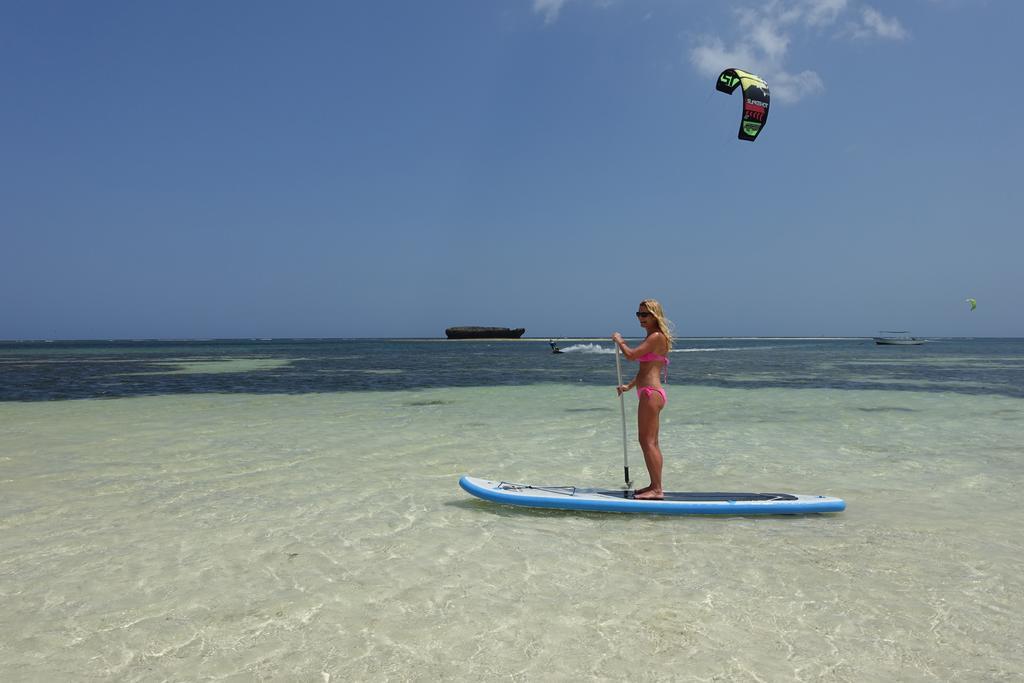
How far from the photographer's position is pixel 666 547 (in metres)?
6.02

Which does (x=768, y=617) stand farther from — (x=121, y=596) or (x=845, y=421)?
(x=845, y=421)

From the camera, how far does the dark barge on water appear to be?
164 m

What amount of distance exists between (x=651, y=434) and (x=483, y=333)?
162518mm

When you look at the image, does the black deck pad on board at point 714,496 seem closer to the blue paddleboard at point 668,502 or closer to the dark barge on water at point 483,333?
the blue paddleboard at point 668,502

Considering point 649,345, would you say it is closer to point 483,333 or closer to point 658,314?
point 658,314

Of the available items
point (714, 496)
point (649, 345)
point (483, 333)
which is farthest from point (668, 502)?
point (483, 333)

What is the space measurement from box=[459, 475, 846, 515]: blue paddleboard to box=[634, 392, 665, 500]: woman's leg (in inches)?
7.1

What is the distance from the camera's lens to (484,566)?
220 inches

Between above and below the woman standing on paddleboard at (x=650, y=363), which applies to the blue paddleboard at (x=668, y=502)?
below

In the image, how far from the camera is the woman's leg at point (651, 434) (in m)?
6.84

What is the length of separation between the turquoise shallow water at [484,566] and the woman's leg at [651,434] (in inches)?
15.7

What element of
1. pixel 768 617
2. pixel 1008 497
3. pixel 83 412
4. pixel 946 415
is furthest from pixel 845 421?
pixel 83 412

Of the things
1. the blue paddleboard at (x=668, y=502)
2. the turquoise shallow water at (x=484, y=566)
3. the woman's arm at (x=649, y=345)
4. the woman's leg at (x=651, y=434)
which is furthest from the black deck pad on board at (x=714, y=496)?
the woman's arm at (x=649, y=345)

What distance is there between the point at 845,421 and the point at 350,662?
1541 centimetres
